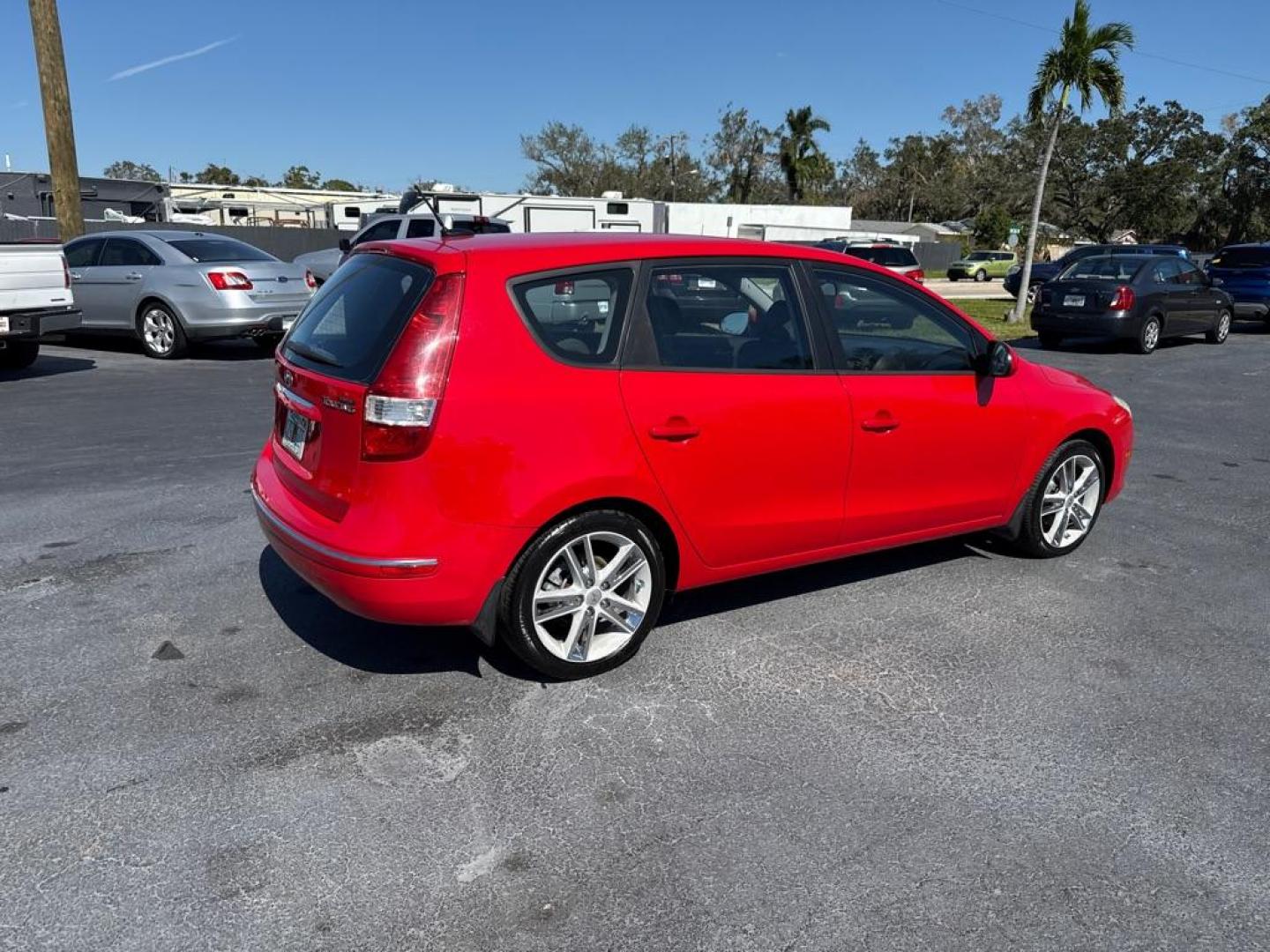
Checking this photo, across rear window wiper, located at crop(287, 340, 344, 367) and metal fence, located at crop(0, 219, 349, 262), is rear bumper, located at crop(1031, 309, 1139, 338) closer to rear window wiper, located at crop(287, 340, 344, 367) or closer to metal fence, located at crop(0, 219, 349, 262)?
rear window wiper, located at crop(287, 340, 344, 367)

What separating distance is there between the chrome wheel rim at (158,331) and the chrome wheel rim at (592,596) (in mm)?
10292

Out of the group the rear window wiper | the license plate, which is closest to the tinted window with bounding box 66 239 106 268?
the rear window wiper

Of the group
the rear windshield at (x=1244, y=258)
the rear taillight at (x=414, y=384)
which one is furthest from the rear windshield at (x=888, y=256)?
the rear taillight at (x=414, y=384)

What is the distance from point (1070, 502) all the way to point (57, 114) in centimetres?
1578

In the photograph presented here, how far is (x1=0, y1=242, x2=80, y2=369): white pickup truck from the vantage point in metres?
9.91

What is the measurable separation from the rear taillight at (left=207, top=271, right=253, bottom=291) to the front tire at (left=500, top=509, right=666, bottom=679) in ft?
31.8

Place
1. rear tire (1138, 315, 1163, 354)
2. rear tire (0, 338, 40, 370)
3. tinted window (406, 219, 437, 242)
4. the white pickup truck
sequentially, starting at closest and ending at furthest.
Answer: the white pickup truck
rear tire (0, 338, 40, 370)
rear tire (1138, 315, 1163, 354)
tinted window (406, 219, 437, 242)

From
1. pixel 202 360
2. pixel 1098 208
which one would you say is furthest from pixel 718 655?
pixel 1098 208

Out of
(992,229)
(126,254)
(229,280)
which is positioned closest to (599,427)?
(229,280)

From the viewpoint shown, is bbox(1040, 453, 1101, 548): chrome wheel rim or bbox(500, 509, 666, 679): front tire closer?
bbox(500, 509, 666, 679): front tire

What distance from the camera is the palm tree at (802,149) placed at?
76.4 m

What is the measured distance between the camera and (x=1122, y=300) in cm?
1441

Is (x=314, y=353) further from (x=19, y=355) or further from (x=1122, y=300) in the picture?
(x=1122, y=300)

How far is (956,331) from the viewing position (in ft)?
15.3
